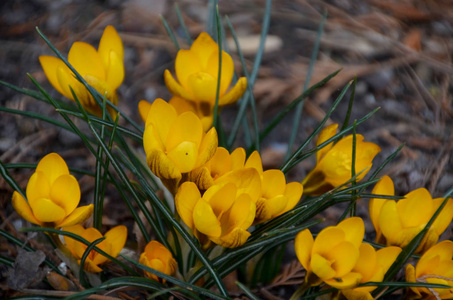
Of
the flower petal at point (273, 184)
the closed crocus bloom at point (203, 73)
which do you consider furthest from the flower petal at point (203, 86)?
the flower petal at point (273, 184)

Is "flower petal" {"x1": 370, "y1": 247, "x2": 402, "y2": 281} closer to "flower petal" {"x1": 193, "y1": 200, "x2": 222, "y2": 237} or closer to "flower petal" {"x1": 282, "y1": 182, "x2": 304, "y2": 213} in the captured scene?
"flower petal" {"x1": 282, "y1": 182, "x2": 304, "y2": 213}

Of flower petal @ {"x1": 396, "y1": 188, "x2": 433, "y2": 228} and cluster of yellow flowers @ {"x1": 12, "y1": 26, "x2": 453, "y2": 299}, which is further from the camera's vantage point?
flower petal @ {"x1": 396, "y1": 188, "x2": 433, "y2": 228}

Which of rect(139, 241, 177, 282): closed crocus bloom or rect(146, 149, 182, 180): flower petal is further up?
rect(146, 149, 182, 180): flower petal

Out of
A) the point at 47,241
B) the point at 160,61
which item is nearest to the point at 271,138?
the point at 160,61

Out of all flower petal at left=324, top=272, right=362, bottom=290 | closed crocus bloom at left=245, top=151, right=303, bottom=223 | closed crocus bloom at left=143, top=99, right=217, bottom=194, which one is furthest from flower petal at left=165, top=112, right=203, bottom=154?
flower petal at left=324, top=272, right=362, bottom=290

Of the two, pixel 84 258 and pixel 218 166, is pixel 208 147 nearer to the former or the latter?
pixel 218 166

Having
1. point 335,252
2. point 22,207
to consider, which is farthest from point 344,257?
point 22,207
